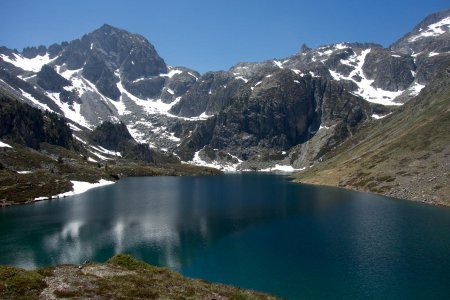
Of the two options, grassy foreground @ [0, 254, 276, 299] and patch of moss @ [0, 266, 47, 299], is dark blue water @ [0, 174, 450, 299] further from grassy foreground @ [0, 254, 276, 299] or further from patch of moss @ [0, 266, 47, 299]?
patch of moss @ [0, 266, 47, 299]

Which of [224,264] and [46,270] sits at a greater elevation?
[46,270]

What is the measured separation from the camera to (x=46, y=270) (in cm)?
4053

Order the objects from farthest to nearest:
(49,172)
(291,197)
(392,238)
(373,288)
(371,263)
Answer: (49,172) < (291,197) < (392,238) < (371,263) < (373,288)

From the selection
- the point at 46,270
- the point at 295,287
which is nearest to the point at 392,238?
the point at 295,287

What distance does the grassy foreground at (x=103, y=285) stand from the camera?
3366 cm

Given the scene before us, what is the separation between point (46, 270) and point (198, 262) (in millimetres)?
35543

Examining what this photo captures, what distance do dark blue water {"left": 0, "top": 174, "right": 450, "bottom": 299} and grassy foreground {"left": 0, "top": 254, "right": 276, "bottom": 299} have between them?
19.1m

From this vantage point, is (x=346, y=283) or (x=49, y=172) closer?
(x=346, y=283)

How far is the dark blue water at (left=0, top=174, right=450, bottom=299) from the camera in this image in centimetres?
6097

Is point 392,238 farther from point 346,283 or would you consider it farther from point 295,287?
point 295,287

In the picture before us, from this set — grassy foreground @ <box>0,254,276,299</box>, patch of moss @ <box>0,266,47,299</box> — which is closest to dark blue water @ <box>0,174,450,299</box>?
grassy foreground @ <box>0,254,276,299</box>

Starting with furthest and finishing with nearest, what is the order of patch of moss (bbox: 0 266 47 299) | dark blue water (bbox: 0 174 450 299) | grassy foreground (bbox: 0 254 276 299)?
dark blue water (bbox: 0 174 450 299) < grassy foreground (bbox: 0 254 276 299) < patch of moss (bbox: 0 266 47 299)

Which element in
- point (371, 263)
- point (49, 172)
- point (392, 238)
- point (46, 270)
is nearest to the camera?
point (46, 270)

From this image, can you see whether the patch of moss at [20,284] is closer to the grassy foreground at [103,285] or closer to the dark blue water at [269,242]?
the grassy foreground at [103,285]
